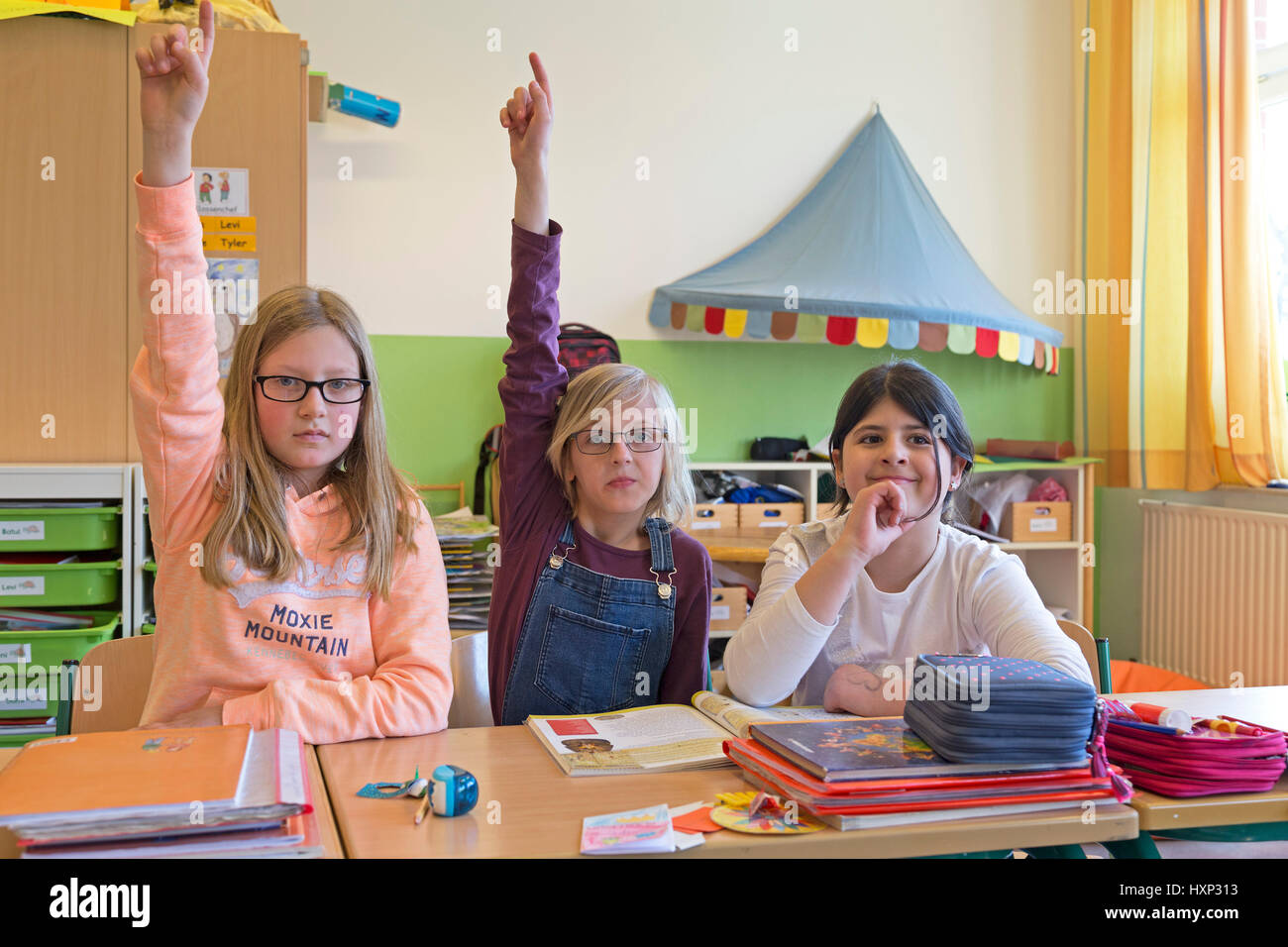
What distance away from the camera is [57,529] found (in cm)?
255

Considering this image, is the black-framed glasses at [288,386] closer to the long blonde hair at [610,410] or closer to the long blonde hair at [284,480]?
the long blonde hair at [284,480]

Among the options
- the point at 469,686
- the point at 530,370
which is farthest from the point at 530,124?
the point at 469,686

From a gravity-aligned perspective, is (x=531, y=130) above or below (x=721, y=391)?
above

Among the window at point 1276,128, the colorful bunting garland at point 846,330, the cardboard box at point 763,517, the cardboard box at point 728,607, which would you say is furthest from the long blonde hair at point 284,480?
the window at point 1276,128

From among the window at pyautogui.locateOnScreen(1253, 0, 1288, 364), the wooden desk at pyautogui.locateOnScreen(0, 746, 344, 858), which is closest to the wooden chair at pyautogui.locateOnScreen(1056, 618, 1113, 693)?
the wooden desk at pyautogui.locateOnScreen(0, 746, 344, 858)

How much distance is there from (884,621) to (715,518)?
1.88 metres

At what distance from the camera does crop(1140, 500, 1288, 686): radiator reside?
→ 3.27 metres

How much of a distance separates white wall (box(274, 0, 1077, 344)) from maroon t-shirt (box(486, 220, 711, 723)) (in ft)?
6.58

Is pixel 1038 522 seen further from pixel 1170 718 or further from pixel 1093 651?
pixel 1170 718

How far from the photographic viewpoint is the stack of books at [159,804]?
0.87 metres

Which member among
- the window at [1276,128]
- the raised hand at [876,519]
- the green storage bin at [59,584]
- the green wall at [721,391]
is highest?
the window at [1276,128]

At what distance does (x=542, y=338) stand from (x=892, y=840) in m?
1.06

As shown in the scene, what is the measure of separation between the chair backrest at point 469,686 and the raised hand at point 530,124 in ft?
→ 2.64

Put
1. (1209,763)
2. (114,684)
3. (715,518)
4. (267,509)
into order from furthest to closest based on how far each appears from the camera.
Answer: (715,518) → (114,684) → (267,509) → (1209,763)
